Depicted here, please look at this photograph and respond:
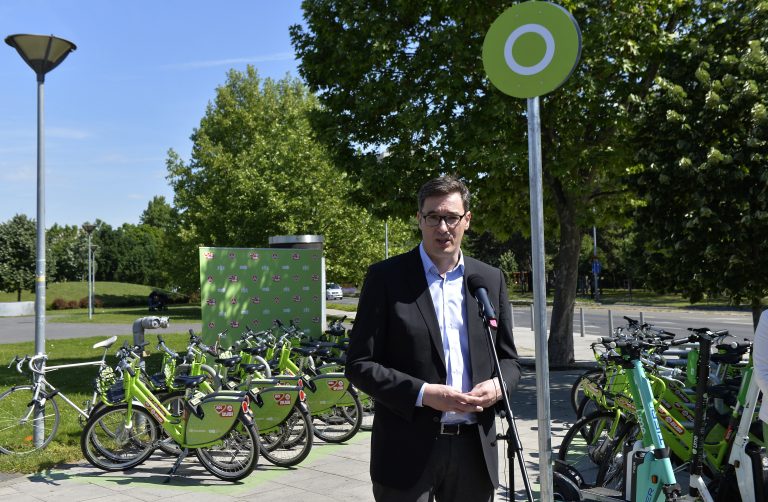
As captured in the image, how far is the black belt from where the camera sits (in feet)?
8.66

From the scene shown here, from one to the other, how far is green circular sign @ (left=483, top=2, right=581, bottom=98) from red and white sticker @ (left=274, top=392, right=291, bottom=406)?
14.2 feet

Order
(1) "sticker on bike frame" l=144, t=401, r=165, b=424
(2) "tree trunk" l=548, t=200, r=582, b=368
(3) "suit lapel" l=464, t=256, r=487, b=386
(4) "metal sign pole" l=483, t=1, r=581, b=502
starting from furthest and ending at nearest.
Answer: (2) "tree trunk" l=548, t=200, r=582, b=368 → (1) "sticker on bike frame" l=144, t=401, r=165, b=424 → (4) "metal sign pole" l=483, t=1, r=581, b=502 → (3) "suit lapel" l=464, t=256, r=487, b=386

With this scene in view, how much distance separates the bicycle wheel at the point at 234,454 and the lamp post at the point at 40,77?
6.99 ft

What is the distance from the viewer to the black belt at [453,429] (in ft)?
8.66

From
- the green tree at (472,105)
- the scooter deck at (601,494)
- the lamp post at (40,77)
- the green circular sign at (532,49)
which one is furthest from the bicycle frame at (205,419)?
the green tree at (472,105)

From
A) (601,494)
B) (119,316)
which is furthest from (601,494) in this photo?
(119,316)

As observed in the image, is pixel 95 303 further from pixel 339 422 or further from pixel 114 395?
pixel 114 395

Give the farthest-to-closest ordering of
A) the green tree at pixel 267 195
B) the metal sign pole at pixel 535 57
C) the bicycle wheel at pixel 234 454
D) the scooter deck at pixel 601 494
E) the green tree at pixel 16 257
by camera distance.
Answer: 1. the green tree at pixel 16 257
2. the green tree at pixel 267 195
3. the bicycle wheel at pixel 234 454
4. the scooter deck at pixel 601 494
5. the metal sign pole at pixel 535 57

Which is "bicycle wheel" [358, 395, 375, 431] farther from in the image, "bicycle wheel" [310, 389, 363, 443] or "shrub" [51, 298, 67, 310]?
"shrub" [51, 298, 67, 310]

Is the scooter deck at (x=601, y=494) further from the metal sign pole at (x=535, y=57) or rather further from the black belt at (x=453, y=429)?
the black belt at (x=453, y=429)

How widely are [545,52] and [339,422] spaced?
5446 mm

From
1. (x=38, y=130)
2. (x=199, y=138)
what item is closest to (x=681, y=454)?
(x=38, y=130)

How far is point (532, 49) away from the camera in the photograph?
3.23 metres

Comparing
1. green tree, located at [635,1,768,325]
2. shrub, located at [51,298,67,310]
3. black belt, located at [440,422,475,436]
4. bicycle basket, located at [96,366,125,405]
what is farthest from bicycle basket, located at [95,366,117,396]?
shrub, located at [51,298,67,310]
